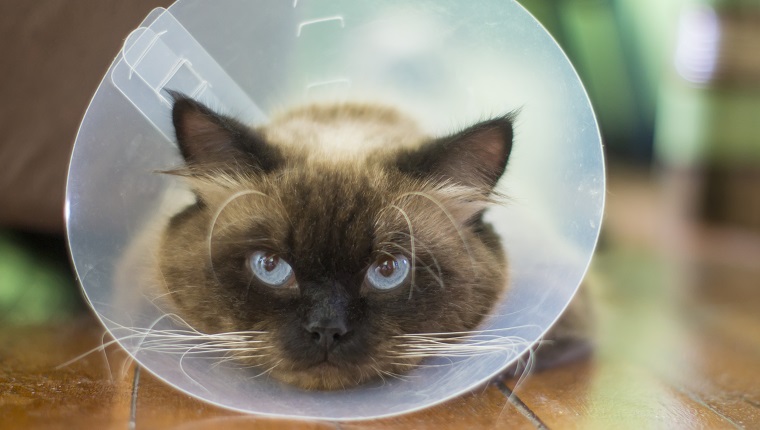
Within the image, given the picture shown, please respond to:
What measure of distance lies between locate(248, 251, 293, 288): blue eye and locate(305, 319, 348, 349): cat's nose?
9 cm

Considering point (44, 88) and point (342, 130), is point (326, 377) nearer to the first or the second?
point (342, 130)

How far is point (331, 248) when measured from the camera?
0.96 metres

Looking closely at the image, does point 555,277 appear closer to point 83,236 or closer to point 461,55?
point 461,55

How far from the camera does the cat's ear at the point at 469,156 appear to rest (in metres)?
0.99

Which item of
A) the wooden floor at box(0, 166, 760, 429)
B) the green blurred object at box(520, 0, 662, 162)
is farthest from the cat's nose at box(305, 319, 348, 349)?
the green blurred object at box(520, 0, 662, 162)

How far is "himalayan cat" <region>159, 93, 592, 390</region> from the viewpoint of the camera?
0.97 metres

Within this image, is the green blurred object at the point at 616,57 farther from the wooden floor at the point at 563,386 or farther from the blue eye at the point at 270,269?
the blue eye at the point at 270,269

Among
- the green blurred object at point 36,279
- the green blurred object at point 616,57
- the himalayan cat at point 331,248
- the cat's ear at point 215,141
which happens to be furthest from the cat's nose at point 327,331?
the green blurred object at point 616,57

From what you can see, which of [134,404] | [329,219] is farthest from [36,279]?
[329,219]

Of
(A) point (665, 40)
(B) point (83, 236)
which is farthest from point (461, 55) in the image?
(A) point (665, 40)

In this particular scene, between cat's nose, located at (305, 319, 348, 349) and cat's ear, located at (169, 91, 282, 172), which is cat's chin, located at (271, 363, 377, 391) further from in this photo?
cat's ear, located at (169, 91, 282, 172)

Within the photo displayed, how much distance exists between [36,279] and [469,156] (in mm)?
1150

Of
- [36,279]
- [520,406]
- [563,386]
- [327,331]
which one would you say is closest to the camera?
[327,331]

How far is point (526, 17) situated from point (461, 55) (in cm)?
20
